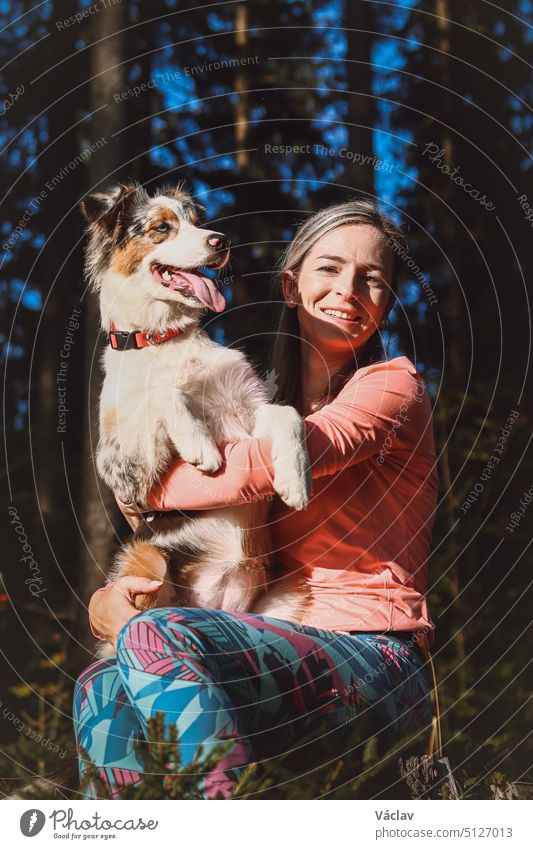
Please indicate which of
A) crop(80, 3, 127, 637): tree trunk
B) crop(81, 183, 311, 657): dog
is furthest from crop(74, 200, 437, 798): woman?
crop(80, 3, 127, 637): tree trunk

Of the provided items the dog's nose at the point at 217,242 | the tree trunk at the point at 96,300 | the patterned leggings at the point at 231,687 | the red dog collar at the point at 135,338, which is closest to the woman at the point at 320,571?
the patterned leggings at the point at 231,687

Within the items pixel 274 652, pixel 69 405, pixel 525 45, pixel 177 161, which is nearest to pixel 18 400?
pixel 69 405

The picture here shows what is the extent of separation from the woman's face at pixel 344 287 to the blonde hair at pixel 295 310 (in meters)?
0.03

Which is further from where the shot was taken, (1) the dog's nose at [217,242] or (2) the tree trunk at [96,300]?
(2) the tree trunk at [96,300]

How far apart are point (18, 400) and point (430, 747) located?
3253 millimetres

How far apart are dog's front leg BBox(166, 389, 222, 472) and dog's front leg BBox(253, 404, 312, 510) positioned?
0.24 m

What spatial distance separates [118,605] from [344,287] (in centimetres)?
153

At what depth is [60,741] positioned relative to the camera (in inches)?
174

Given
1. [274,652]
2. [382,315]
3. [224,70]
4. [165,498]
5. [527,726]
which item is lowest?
[527,726]

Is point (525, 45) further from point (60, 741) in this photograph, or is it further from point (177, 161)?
point (60, 741)

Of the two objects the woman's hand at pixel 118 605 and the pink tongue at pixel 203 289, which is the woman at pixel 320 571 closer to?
the woman's hand at pixel 118 605

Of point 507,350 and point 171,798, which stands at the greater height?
point 507,350

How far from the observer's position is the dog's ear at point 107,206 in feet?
12.0

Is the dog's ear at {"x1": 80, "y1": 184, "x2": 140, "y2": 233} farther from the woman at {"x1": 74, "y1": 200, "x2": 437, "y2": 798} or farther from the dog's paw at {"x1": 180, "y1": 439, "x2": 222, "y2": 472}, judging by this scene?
the dog's paw at {"x1": 180, "y1": 439, "x2": 222, "y2": 472}
